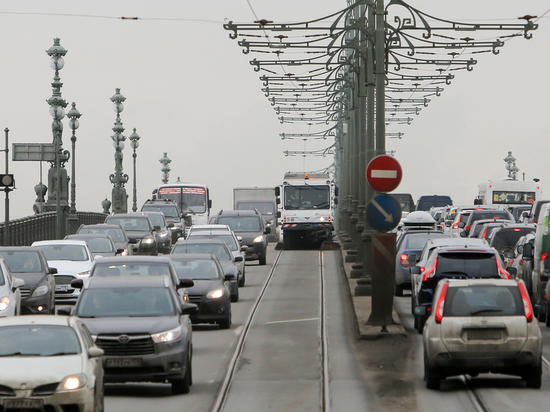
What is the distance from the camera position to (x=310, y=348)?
68.7ft

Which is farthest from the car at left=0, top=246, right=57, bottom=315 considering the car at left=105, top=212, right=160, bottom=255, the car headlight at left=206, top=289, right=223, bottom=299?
the car at left=105, top=212, right=160, bottom=255

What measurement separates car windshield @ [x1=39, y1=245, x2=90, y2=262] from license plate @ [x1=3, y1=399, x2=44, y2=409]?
18563mm

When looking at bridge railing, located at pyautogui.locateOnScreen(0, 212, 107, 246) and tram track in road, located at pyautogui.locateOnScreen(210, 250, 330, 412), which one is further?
bridge railing, located at pyautogui.locateOnScreen(0, 212, 107, 246)

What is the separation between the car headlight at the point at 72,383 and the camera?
11.5 meters

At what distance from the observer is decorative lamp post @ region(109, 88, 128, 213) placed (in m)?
70.2

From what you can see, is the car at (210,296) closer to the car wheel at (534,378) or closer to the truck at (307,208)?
the car wheel at (534,378)

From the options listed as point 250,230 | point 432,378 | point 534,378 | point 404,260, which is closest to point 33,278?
point 404,260

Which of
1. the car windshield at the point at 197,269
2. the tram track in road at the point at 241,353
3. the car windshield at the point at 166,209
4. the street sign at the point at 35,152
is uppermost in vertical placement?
the street sign at the point at 35,152

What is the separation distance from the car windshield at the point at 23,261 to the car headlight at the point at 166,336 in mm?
10660

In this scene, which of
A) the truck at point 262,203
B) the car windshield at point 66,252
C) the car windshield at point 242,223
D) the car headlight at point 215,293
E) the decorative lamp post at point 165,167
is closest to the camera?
the car headlight at point 215,293

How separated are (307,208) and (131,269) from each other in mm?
34081

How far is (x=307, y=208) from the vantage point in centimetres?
5597

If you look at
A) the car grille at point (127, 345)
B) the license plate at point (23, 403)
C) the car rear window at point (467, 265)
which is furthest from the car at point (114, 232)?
the license plate at point (23, 403)

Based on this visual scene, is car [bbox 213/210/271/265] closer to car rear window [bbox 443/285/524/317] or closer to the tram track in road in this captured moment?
the tram track in road
